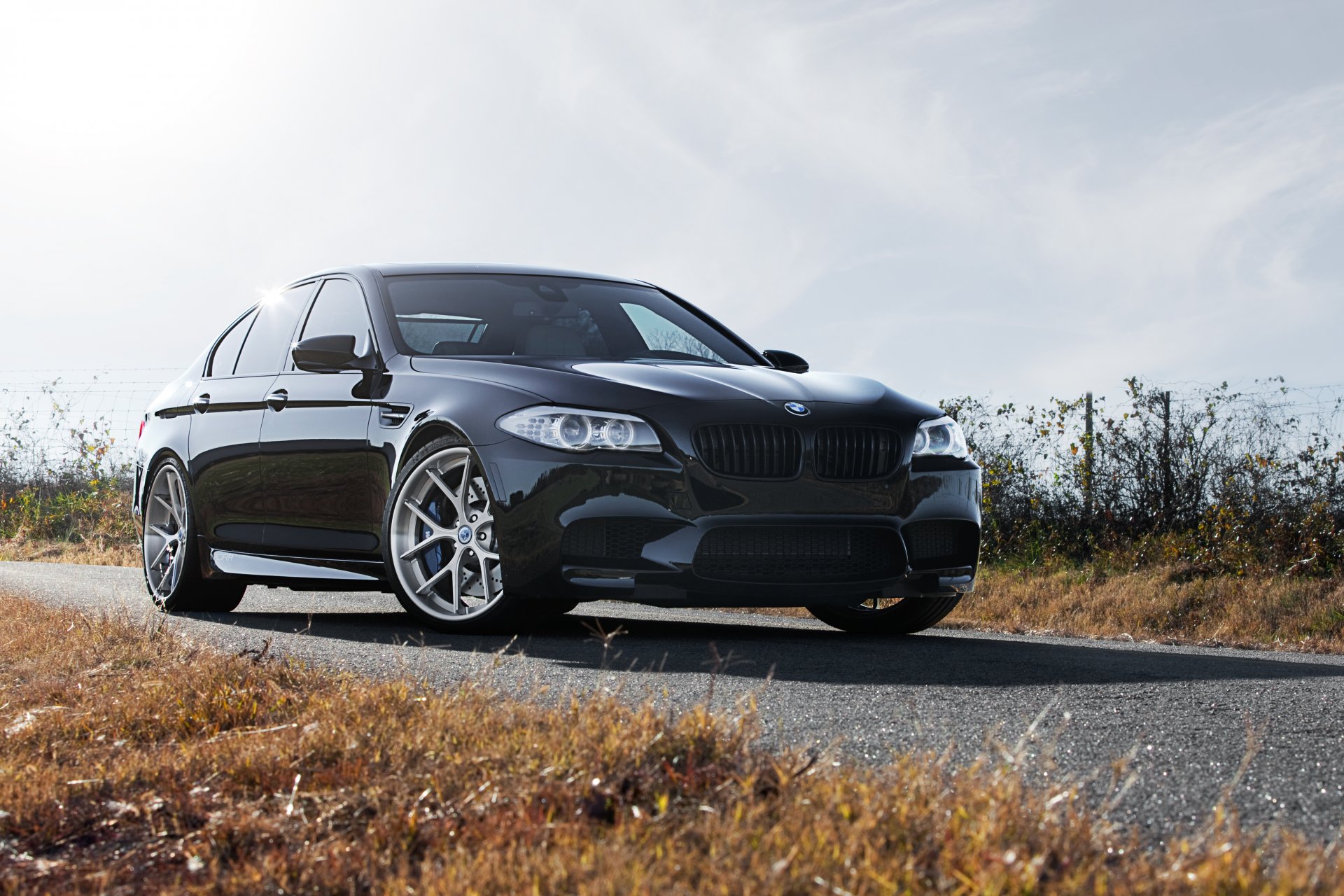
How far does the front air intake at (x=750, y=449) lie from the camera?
17.1 ft

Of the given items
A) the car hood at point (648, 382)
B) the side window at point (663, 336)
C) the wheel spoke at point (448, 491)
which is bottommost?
the wheel spoke at point (448, 491)

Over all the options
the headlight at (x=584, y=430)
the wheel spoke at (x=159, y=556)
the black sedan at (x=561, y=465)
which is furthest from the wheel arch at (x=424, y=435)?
the wheel spoke at (x=159, y=556)

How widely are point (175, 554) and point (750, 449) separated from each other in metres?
3.76

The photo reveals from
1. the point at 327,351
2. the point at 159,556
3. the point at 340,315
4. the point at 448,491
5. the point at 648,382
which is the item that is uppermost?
the point at 340,315

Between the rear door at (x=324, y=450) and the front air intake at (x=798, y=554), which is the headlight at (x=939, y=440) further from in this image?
the rear door at (x=324, y=450)

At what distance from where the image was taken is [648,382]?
5387 millimetres

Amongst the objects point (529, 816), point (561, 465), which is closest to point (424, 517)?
point (561, 465)

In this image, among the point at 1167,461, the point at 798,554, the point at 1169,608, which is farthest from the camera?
the point at 1167,461

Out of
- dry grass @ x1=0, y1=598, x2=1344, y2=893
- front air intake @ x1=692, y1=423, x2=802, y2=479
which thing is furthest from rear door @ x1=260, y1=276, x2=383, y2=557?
dry grass @ x1=0, y1=598, x2=1344, y2=893

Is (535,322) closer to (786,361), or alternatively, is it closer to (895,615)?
(786,361)

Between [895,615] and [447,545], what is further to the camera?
[895,615]

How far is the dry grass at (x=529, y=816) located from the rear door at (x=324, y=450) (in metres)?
2.60

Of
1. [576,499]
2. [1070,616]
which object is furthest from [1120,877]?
[1070,616]

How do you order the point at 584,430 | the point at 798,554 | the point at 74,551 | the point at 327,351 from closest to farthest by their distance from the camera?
the point at 584,430, the point at 798,554, the point at 327,351, the point at 74,551
